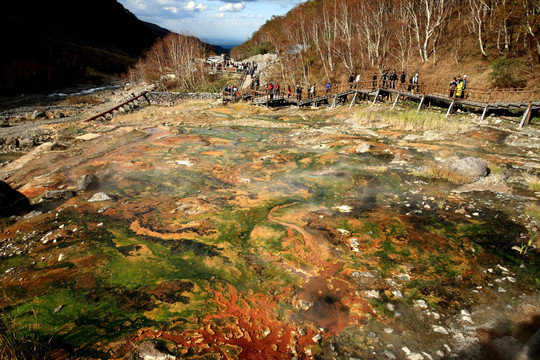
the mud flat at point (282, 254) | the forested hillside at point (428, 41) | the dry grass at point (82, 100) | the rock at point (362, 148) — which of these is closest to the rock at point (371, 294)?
the mud flat at point (282, 254)

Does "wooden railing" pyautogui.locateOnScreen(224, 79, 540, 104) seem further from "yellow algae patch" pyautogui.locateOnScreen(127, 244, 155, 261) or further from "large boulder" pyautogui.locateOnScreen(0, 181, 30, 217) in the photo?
"large boulder" pyautogui.locateOnScreen(0, 181, 30, 217)

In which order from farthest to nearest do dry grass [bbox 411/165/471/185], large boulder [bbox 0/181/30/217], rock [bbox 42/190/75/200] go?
dry grass [bbox 411/165/471/185]
rock [bbox 42/190/75/200]
large boulder [bbox 0/181/30/217]

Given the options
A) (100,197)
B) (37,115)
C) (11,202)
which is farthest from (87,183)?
(37,115)

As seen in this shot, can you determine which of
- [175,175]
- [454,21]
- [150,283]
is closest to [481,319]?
[150,283]

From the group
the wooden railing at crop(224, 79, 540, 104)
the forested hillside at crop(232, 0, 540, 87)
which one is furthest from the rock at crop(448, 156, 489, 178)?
the forested hillside at crop(232, 0, 540, 87)

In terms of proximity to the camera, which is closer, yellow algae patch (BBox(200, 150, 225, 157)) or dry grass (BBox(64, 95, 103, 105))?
yellow algae patch (BBox(200, 150, 225, 157))

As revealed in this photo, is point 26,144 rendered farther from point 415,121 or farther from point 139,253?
point 415,121

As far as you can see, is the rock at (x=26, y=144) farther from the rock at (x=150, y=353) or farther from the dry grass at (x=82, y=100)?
the rock at (x=150, y=353)

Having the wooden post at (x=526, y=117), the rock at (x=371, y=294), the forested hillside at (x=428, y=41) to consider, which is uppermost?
the forested hillside at (x=428, y=41)
